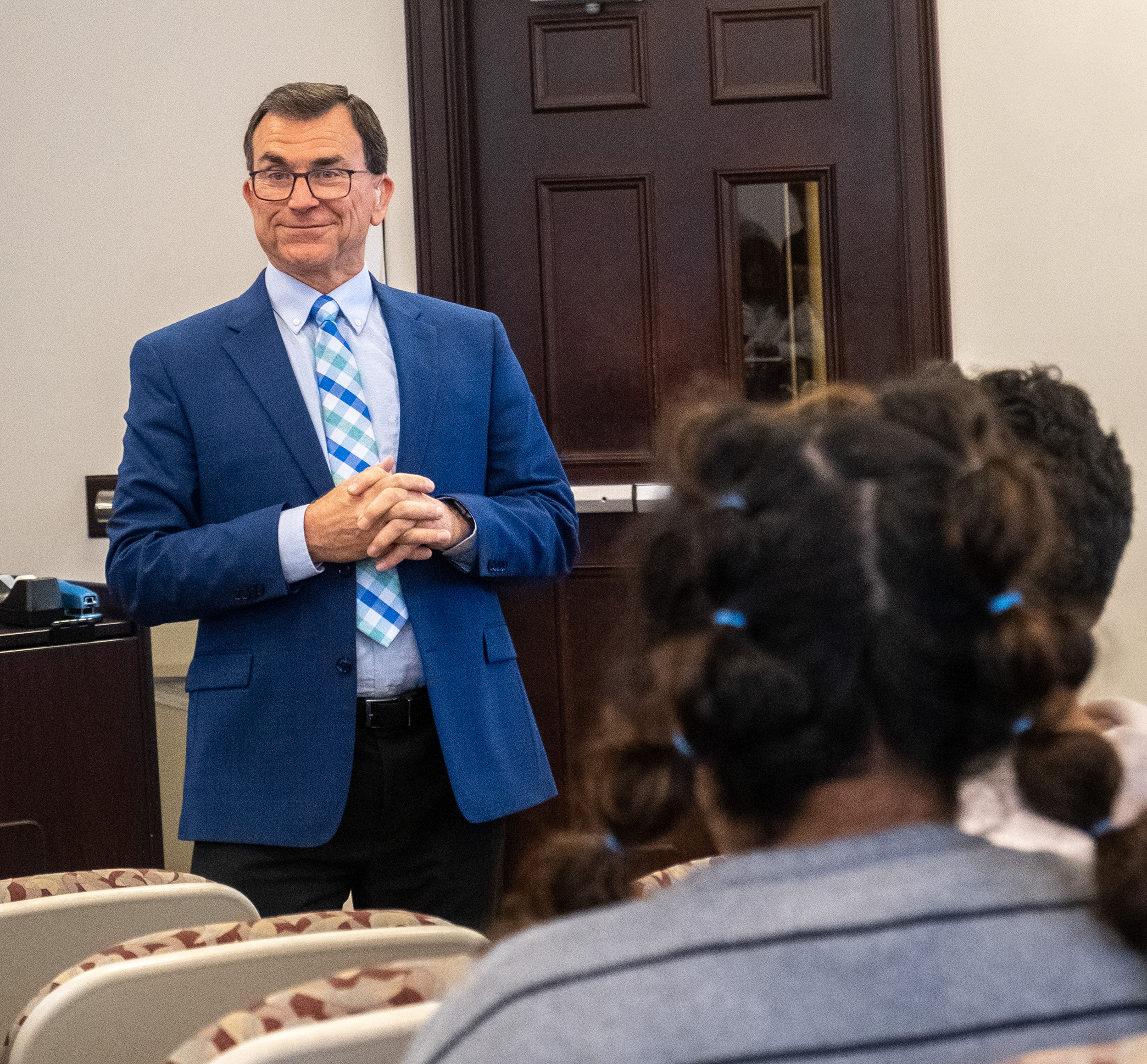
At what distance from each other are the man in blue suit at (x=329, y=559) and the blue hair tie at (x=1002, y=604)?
106 centimetres

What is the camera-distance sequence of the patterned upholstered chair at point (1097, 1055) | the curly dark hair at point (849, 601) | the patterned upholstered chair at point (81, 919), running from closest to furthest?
the patterned upholstered chair at point (1097, 1055)
the curly dark hair at point (849, 601)
the patterned upholstered chair at point (81, 919)

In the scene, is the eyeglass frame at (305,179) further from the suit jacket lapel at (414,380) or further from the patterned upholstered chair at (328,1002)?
the patterned upholstered chair at (328,1002)

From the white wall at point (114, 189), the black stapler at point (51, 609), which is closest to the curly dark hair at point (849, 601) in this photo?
the black stapler at point (51, 609)

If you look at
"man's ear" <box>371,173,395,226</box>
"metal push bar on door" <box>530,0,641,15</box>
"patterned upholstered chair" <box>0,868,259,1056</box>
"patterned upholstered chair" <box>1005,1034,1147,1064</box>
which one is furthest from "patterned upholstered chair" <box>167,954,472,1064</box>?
"metal push bar on door" <box>530,0,641,15</box>

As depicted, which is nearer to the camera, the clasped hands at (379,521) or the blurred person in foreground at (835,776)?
the blurred person in foreground at (835,776)

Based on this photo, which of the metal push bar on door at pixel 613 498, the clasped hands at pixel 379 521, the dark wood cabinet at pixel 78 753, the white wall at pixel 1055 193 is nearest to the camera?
the clasped hands at pixel 379 521

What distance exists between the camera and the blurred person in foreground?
590 mm

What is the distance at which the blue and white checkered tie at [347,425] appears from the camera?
5.73ft

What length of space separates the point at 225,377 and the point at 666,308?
4.89ft

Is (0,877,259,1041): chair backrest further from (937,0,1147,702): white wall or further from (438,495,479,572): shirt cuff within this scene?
(937,0,1147,702): white wall

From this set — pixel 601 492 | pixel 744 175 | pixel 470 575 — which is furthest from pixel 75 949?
pixel 744 175

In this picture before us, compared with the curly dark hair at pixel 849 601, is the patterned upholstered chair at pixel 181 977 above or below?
below

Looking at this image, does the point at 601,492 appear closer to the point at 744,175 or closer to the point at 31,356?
the point at 744,175

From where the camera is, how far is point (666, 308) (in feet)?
9.99
